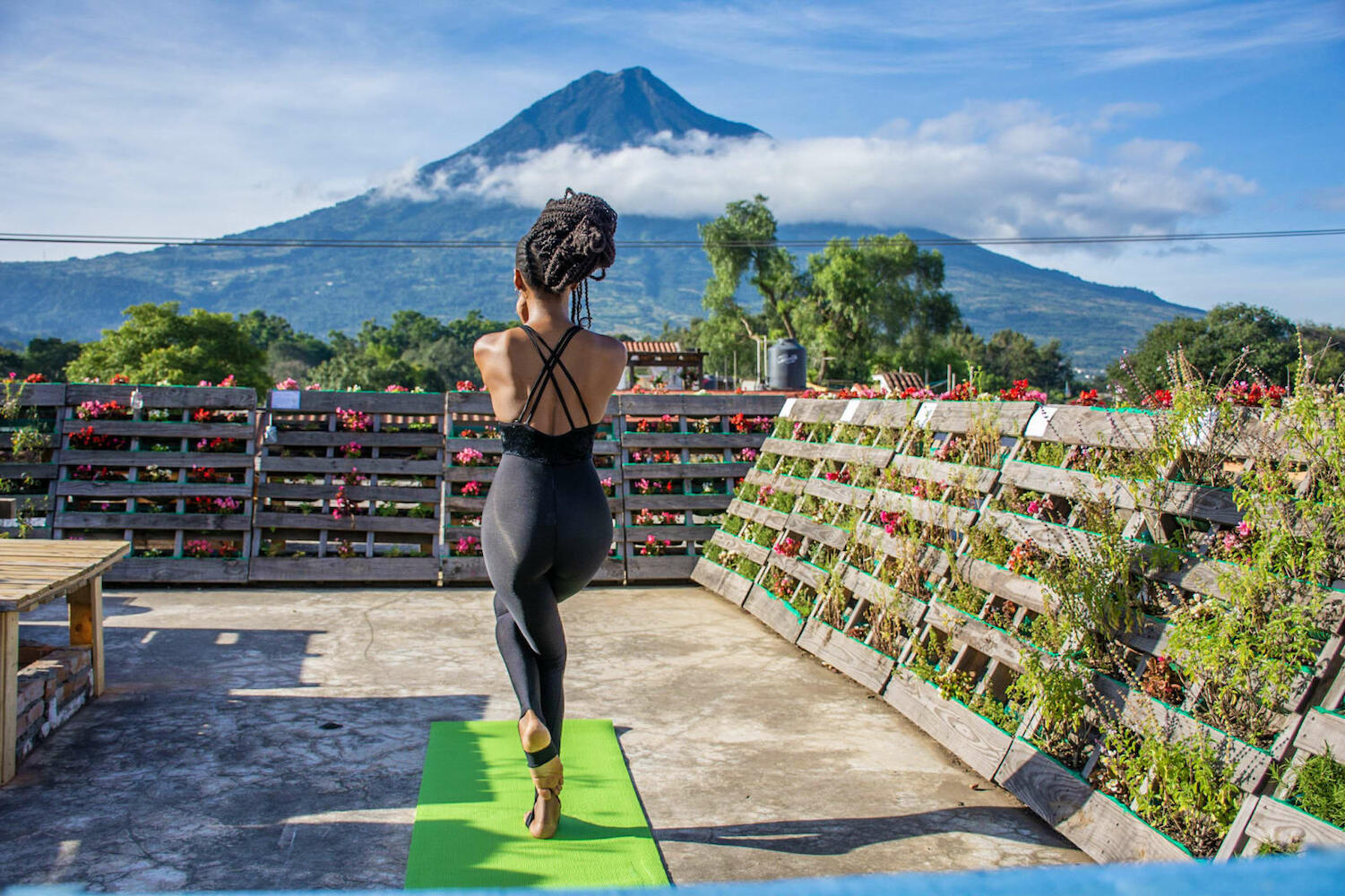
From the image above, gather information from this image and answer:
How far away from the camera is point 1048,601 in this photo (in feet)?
14.0

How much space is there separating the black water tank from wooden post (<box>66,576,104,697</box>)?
11.5m

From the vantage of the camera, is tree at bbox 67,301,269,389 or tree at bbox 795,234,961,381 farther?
tree at bbox 795,234,961,381

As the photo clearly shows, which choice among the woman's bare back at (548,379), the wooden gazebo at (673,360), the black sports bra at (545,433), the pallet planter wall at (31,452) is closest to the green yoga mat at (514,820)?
the black sports bra at (545,433)

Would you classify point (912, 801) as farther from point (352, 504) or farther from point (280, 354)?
point (280, 354)

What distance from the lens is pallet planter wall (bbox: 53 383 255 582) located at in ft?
29.2

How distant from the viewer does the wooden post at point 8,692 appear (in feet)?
13.1

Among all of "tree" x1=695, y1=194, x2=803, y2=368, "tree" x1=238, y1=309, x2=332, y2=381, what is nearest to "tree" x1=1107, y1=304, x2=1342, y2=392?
"tree" x1=695, y1=194, x2=803, y2=368

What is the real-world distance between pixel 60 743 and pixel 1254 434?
16.9 feet

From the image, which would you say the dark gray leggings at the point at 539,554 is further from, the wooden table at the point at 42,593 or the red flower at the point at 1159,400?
the red flower at the point at 1159,400

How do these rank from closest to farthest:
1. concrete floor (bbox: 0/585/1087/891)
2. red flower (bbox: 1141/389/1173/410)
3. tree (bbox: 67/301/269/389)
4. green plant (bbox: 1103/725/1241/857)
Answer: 1. green plant (bbox: 1103/725/1241/857)
2. concrete floor (bbox: 0/585/1087/891)
3. red flower (bbox: 1141/389/1173/410)
4. tree (bbox: 67/301/269/389)

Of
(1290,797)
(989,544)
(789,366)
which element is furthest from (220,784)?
(789,366)

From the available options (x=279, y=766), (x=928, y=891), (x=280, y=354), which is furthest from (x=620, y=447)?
(x=280, y=354)

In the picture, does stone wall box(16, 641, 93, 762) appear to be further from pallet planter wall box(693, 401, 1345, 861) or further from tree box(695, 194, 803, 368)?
tree box(695, 194, 803, 368)

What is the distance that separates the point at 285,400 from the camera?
9219mm
